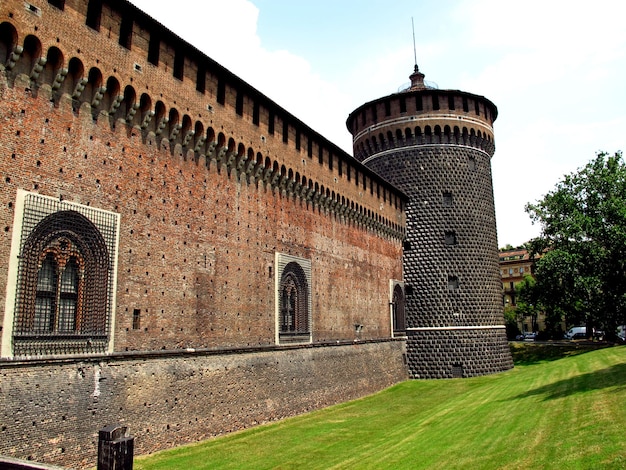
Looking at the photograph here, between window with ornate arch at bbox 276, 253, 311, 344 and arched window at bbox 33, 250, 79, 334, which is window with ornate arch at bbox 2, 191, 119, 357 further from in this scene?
window with ornate arch at bbox 276, 253, 311, 344

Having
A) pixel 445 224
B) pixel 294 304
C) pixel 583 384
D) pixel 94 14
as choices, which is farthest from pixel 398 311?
pixel 94 14

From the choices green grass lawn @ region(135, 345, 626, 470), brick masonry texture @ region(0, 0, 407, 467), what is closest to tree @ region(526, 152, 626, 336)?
green grass lawn @ region(135, 345, 626, 470)

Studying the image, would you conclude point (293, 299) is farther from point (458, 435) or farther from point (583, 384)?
point (583, 384)

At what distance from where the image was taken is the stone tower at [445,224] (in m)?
28.6

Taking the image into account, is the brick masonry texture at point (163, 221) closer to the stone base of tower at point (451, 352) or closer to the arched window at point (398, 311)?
the arched window at point (398, 311)

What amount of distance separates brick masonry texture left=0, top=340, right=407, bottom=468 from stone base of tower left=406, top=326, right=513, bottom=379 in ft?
29.8

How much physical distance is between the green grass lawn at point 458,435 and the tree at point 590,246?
11.8 meters

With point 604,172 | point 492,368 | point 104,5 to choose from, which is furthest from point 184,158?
point 604,172

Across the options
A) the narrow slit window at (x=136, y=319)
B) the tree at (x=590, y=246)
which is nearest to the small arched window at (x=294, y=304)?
the narrow slit window at (x=136, y=319)

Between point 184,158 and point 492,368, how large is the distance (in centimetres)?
2126

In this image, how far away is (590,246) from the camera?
32344 mm

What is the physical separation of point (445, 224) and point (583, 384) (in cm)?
1384

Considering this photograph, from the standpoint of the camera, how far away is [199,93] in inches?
615

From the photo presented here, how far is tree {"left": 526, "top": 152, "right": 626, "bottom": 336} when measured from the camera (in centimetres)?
3130
